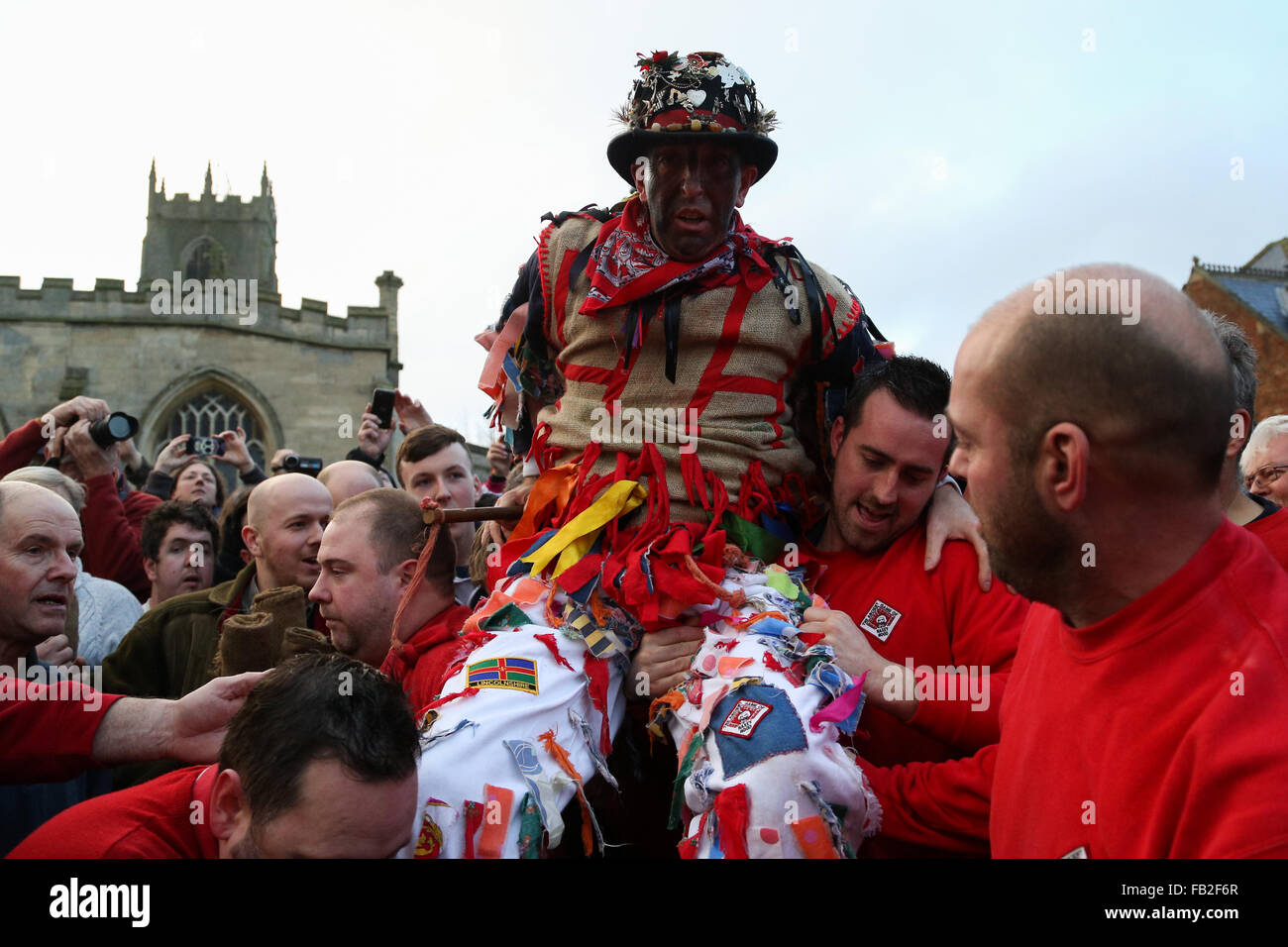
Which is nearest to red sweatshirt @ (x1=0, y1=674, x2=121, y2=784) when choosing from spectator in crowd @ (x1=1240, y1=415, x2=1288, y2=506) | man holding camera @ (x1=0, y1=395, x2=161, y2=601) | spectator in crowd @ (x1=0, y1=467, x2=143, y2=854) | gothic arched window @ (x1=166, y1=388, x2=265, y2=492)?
spectator in crowd @ (x1=0, y1=467, x2=143, y2=854)

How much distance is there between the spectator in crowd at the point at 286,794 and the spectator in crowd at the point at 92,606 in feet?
7.86

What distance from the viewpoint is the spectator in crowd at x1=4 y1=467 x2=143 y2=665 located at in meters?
4.32

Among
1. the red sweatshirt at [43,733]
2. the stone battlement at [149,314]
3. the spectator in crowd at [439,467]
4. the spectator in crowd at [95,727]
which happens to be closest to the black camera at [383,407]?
the spectator in crowd at [439,467]

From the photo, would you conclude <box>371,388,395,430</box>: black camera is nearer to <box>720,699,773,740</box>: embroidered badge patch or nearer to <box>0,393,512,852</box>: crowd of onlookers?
<box>0,393,512,852</box>: crowd of onlookers

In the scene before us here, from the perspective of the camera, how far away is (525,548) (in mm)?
3203

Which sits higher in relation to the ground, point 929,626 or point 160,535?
point 160,535

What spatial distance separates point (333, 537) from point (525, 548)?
0.80 meters

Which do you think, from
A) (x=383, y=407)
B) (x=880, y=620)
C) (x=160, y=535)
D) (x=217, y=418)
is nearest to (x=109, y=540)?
(x=160, y=535)

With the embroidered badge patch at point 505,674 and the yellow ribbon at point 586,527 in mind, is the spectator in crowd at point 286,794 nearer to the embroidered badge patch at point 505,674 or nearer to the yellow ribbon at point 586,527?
the embroidered badge patch at point 505,674

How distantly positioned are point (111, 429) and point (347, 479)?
4.33ft

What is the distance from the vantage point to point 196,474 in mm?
6652

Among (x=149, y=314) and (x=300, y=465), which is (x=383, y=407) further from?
(x=149, y=314)

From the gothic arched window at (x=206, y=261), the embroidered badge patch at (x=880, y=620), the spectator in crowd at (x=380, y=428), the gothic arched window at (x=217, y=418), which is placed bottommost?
the embroidered badge patch at (x=880, y=620)

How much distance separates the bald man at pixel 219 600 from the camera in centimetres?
392
